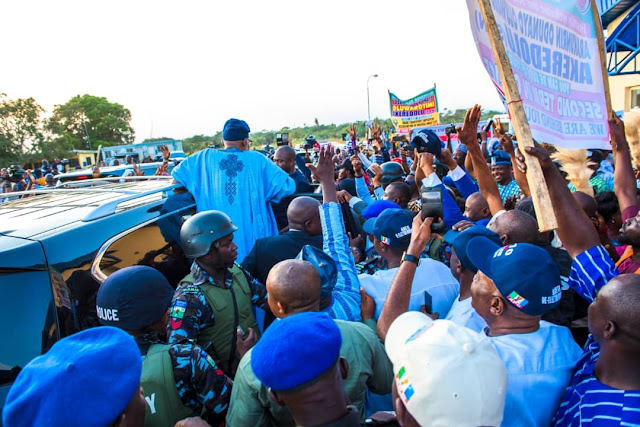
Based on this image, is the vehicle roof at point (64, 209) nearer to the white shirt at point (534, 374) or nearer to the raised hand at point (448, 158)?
the white shirt at point (534, 374)

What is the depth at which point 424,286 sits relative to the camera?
253cm

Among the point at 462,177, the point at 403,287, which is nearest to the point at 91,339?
the point at 403,287

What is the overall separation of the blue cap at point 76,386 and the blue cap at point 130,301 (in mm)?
487

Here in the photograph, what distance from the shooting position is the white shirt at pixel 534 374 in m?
1.56

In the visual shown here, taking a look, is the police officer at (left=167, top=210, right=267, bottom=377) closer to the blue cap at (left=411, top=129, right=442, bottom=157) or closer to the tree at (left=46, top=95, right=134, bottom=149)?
the blue cap at (left=411, top=129, right=442, bottom=157)

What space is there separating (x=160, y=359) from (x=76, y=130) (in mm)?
77630

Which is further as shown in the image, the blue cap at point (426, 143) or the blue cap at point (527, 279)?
the blue cap at point (426, 143)

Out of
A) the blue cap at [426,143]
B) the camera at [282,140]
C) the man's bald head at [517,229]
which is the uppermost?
the camera at [282,140]

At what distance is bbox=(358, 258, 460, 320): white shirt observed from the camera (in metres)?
2.48

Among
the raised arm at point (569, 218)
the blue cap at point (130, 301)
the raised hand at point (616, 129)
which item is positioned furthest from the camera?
the raised hand at point (616, 129)

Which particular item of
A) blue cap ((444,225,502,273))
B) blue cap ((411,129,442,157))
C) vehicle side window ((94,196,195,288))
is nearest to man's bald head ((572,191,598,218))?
blue cap ((444,225,502,273))

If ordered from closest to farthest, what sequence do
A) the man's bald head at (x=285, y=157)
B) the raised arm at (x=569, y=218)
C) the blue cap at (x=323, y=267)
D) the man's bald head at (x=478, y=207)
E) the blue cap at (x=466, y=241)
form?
the raised arm at (x=569, y=218), the blue cap at (x=323, y=267), the blue cap at (x=466, y=241), the man's bald head at (x=478, y=207), the man's bald head at (x=285, y=157)

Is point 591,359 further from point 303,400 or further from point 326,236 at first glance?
point 326,236

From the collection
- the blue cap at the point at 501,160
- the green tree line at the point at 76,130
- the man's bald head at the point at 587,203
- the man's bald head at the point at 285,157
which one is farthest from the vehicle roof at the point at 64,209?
the green tree line at the point at 76,130
